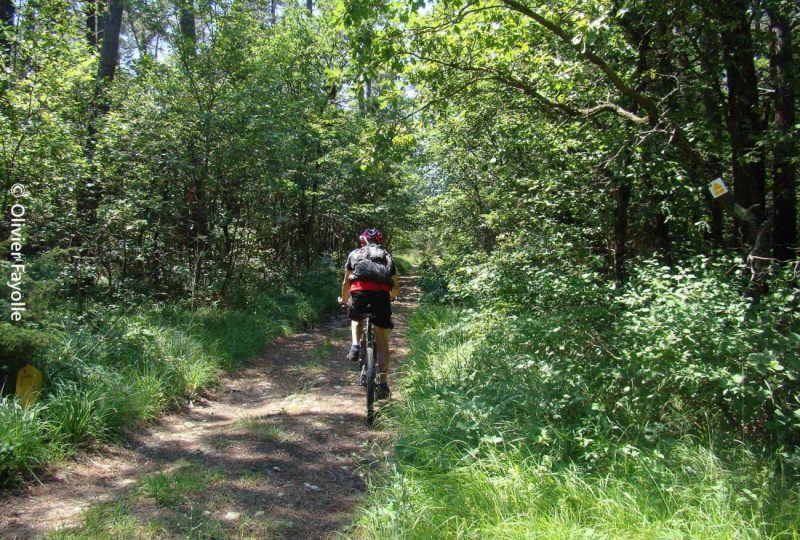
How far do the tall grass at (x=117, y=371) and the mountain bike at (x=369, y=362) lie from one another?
2.16 m

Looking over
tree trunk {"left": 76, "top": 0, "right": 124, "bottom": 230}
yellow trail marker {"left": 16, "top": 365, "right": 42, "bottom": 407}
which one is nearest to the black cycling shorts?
yellow trail marker {"left": 16, "top": 365, "right": 42, "bottom": 407}

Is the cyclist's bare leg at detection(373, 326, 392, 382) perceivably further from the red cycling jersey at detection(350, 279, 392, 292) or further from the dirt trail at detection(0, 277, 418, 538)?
the dirt trail at detection(0, 277, 418, 538)

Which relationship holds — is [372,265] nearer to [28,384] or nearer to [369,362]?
[369,362]

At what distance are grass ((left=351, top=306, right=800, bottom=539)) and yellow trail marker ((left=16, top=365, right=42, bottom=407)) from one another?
2.93 meters

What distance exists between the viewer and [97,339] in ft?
17.3

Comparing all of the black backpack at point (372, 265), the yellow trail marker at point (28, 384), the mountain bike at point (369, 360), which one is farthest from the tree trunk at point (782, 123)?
the yellow trail marker at point (28, 384)

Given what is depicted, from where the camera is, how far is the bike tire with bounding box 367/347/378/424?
4848 millimetres

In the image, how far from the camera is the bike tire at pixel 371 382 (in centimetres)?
485

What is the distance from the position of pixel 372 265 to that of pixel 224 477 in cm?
243

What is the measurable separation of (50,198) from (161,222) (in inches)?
93.8

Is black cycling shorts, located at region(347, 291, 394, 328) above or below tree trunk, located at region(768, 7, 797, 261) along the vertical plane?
below

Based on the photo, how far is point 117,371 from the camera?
500cm

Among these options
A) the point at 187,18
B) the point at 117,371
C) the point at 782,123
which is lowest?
the point at 117,371

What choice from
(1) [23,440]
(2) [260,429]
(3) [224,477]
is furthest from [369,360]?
(1) [23,440]
